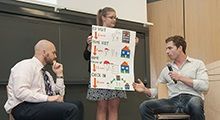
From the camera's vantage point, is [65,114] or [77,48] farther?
[77,48]

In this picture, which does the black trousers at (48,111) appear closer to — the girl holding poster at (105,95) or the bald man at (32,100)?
the bald man at (32,100)

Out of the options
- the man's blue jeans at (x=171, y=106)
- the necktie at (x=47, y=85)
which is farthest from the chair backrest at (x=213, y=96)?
the necktie at (x=47, y=85)

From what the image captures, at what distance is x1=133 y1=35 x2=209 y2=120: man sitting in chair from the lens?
3094 millimetres

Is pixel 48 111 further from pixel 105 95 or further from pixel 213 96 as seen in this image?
pixel 213 96

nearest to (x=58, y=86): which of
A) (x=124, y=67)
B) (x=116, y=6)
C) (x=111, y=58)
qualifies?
(x=111, y=58)

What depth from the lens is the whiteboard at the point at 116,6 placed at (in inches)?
144

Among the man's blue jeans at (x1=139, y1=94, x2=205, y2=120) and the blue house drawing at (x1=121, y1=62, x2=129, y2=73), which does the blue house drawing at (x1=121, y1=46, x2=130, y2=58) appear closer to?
the blue house drawing at (x1=121, y1=62, x2=129, y2=73)

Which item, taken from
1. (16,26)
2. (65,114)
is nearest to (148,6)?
(16,26)

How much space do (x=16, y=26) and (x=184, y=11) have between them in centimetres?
232

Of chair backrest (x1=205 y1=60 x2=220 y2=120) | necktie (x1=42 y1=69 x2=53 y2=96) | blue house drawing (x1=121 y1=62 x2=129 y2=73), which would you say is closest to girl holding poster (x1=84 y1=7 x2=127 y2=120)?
blue house drawing (x1=121 y1=62 x2=129 y2=73)

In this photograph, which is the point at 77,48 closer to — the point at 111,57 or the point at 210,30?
the point at 111,57

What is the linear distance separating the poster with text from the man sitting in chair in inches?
7.4

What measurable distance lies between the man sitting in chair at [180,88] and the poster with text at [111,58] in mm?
188

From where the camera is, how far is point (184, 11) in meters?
4.51
